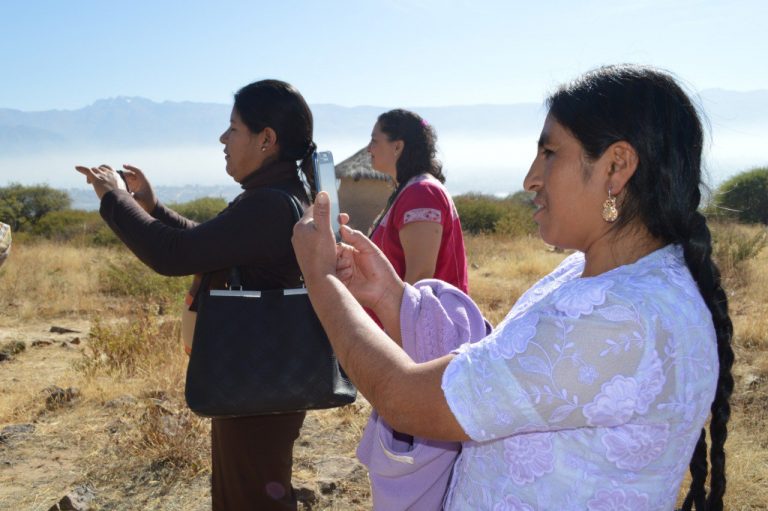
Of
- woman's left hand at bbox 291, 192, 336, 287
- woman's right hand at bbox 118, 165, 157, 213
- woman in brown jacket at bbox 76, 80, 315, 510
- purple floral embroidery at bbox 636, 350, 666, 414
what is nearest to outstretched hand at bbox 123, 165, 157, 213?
woman's right hand at bbox 118, 165, 157, 213

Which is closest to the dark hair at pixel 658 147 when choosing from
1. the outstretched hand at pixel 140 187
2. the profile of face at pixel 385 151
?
the outstretched hand at pixel 140 187

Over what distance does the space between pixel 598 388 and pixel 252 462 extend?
158 cm

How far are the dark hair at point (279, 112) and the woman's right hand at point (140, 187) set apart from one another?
0.66 m

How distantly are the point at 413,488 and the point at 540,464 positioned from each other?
0.44 meters

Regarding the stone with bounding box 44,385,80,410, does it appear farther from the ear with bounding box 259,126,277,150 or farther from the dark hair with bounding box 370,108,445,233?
the ear with bounding box 259,126,277,150

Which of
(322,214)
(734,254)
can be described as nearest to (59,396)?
(322,214)

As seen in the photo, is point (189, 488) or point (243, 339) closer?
point (243, 339)

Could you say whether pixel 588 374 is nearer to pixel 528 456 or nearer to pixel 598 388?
pixel 598 388

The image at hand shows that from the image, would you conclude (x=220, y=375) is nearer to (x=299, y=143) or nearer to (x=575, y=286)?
(x=299, y=143)

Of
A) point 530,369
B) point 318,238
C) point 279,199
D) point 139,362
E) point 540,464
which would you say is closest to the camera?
point 530,369

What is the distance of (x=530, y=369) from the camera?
1124 mm

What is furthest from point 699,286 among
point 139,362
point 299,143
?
point 139,362

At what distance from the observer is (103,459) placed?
4.03m

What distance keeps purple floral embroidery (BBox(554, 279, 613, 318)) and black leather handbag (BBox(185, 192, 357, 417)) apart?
1148mm
